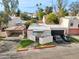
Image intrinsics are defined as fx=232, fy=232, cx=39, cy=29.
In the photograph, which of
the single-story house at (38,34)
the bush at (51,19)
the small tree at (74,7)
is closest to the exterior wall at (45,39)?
the single-story house at (38,34)

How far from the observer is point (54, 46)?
121 feet

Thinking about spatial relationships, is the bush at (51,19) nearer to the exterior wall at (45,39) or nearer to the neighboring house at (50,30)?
the neighboring house at (50,30)

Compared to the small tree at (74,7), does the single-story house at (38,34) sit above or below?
below

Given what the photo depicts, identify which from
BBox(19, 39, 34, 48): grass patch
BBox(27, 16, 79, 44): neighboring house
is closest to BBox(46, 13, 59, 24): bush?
BBox(27, 16, 79, 44): neighboring house

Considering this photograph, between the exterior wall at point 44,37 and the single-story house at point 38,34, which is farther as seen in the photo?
the single-story house at point 38,34

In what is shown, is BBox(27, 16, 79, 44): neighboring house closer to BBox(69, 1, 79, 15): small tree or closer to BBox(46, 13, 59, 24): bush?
BBox(46, 13, 59, 24): bush

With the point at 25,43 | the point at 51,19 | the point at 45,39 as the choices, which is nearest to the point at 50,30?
the point at 45,39

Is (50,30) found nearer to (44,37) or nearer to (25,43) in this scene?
(44,37)

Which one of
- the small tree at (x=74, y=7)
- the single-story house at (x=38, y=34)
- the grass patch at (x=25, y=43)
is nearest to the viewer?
the grass patch at (x=25, y=43)

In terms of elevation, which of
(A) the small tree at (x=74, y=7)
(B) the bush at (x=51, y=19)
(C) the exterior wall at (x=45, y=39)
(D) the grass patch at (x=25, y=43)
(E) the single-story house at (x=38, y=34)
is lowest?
(D) the grass patch at (x=25, y=43)

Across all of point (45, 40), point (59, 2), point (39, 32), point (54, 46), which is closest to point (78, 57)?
point (54, 46)

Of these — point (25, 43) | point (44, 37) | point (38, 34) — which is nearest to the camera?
point (25, 43)

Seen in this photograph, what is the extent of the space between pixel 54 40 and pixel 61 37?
5.65 ft

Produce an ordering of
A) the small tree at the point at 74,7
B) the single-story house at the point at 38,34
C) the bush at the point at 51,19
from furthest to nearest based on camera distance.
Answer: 1. the small tree at the point at 74,7
2. the bush at the point at 51,19
3. the single-story house at the point at 38,34
